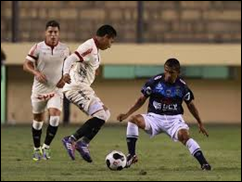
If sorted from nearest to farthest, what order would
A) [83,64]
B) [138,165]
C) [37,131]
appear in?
[83,64], [37,131], [138,165]

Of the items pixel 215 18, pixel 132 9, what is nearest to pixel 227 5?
pixel 215 18

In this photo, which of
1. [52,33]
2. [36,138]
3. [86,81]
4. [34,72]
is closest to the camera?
[52,33]

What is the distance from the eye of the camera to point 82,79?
14086 millimetres

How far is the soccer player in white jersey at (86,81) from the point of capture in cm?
1273

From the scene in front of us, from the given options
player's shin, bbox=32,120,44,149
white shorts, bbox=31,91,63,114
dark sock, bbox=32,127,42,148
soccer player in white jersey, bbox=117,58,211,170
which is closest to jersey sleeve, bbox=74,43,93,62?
soccer player in white jersey, bbox=117,58,211,170

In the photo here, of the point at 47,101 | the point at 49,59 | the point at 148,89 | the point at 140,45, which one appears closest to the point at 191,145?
the point at 148,89

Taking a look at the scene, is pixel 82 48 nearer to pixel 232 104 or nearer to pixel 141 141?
pixel 141 141

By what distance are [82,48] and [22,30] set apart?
33.2 meters

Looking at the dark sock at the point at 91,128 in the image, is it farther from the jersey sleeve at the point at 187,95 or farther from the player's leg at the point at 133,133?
the jersey sleeve at the point at 187,95

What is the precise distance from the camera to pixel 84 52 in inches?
534

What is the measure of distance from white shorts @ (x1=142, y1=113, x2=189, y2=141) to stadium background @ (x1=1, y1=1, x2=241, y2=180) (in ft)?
27.5

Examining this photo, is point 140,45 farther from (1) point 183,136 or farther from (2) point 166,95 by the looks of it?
(2) point 166,95

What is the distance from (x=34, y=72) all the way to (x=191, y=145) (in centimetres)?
350

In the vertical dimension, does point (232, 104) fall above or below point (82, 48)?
below
